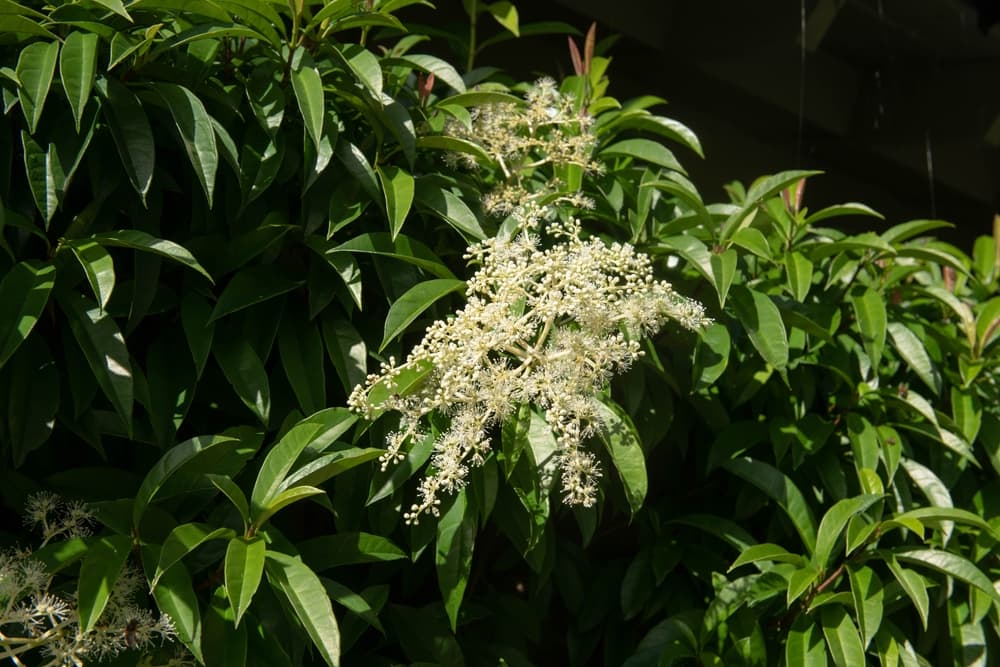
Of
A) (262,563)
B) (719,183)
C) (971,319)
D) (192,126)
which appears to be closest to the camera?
(262,563)

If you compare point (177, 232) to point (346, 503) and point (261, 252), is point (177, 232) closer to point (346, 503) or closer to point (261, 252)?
point (261, 252)

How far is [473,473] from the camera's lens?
1.30m

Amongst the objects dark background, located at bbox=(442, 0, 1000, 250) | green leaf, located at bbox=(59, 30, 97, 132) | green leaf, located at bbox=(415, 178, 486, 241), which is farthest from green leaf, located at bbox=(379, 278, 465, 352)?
dark background, located at bbox=(442, 0, 1000, 250)

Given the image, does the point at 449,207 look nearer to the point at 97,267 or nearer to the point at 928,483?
the point at 97,267

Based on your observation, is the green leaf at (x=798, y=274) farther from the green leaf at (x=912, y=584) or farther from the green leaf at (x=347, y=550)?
the green leaf at (x=347, y=550)

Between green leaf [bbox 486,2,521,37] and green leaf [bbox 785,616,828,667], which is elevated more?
green leaf [bbox 486,2,521,37]

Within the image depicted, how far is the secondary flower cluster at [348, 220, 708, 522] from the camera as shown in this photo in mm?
1192

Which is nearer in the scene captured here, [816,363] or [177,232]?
[177,232]

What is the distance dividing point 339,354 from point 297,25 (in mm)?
452

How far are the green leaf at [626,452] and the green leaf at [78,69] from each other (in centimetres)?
73

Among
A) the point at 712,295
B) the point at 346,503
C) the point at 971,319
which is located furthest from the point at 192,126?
the point at 971,319

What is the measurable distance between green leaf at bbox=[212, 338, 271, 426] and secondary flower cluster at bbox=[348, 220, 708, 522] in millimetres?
136

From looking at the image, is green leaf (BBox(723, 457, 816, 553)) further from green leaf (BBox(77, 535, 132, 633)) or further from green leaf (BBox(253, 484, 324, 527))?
green leaf (BBox(77, 535, 132, 633))

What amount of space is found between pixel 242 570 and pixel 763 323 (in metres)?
0.84
